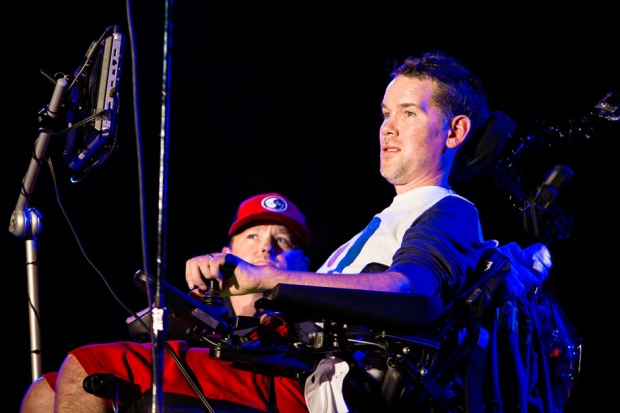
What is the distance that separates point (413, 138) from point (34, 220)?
3.73 feet

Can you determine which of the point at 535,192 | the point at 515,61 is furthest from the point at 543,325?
the point at 515,61

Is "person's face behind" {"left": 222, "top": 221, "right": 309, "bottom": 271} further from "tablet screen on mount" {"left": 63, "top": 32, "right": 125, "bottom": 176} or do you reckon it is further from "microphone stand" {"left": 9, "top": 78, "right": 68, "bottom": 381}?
"microphone stand" {"left": 9, "top": 78, "right": 68, "bottom": 381}

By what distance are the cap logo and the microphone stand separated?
135cm

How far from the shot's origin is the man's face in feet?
6.99

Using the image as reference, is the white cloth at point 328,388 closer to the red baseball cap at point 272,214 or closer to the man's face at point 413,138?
the man's face at point 413,138

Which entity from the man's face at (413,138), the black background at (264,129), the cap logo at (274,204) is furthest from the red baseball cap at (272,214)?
the man's face at (413,138)

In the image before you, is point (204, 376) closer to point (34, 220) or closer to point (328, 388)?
point (328, 388)

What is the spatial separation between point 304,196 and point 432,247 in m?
2.28

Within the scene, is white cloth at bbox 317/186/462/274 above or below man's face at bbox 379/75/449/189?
below

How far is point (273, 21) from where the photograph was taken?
146 inches

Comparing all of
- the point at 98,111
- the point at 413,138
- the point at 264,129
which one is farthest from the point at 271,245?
the point at 98,111

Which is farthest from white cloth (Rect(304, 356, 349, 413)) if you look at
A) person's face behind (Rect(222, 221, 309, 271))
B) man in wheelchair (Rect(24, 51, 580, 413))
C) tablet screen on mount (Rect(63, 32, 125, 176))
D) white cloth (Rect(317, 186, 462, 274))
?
person's face behind (Rect(222, 221, 309, 271))

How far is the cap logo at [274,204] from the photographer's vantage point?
320cm

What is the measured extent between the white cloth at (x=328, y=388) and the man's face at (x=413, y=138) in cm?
88
